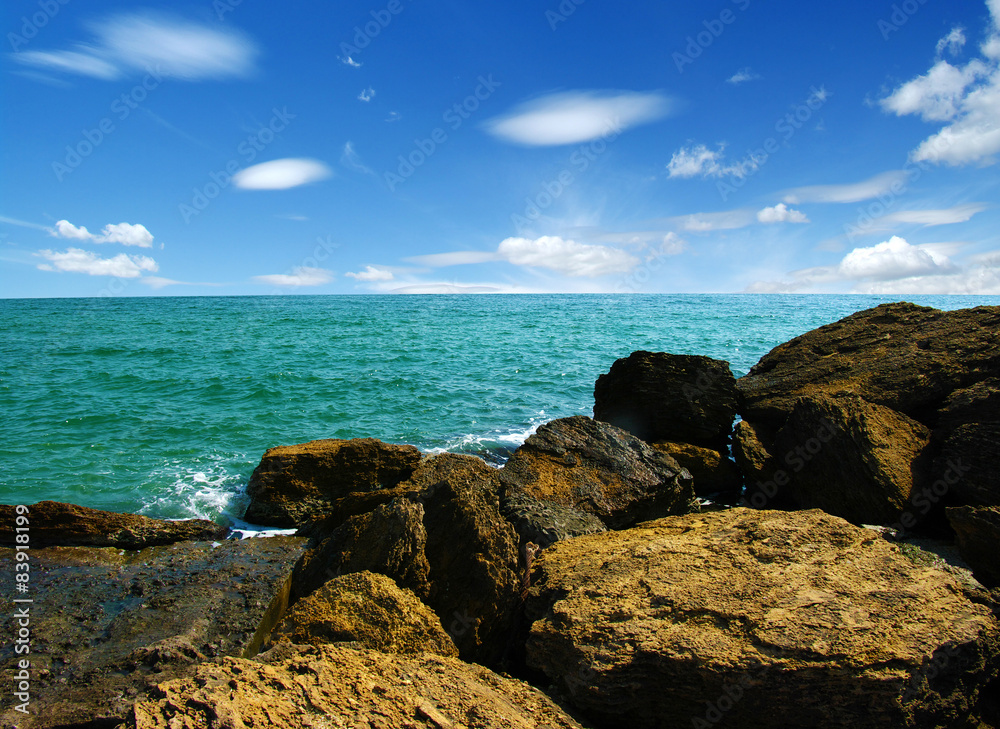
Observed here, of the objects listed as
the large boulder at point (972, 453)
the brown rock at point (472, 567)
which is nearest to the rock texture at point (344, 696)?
the brown rock at point (472, 567)

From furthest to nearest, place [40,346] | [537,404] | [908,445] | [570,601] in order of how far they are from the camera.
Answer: [40,346], [537,404], [908,445], [570,601]

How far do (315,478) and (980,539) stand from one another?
7.58 m

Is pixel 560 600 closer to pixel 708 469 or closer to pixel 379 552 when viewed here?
pixel 379 552

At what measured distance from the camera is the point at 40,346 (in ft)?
85.0

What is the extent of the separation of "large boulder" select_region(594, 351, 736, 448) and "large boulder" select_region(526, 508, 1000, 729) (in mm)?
5666

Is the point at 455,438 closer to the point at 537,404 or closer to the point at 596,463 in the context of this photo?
the point at 537,404

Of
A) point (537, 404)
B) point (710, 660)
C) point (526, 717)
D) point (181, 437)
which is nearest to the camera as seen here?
point (526, 717)

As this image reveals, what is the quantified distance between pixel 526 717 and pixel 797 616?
1.67m

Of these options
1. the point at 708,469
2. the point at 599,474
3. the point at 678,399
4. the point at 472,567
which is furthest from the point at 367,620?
the point at 678,399

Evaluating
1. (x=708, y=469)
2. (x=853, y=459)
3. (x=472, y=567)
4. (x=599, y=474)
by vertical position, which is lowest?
(x=708, y=469)

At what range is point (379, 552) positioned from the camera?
12.5 ft

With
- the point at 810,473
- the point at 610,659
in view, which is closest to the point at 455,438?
the point at 810,473

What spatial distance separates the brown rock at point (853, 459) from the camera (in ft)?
20.0

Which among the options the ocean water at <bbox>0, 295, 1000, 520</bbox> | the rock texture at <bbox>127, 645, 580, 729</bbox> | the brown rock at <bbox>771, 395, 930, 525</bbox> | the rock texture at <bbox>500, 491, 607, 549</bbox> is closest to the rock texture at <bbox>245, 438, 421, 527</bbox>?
the ocean water at <bbox>0, 295, 1000, 520</bbox>
